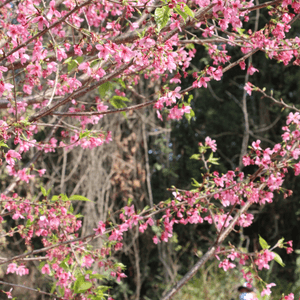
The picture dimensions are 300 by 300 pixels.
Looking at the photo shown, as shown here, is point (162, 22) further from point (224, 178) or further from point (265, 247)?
point (265, 247)

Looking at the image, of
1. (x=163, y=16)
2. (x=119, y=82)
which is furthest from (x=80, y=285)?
(x=163, y=16)

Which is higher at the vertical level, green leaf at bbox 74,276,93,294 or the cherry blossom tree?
the cherry blossom tree

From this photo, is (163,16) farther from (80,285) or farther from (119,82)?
(80,285)

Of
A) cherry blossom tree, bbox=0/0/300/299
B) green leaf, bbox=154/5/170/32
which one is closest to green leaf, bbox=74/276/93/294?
cherry blossom tree, bbox=0/0/300/299

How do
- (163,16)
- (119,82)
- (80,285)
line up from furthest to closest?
(119,82)
(80,285)
(163,16)

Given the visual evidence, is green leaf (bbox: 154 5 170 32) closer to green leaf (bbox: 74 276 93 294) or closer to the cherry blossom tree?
the cherry blossom tree

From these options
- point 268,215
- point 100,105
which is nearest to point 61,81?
point 100,105

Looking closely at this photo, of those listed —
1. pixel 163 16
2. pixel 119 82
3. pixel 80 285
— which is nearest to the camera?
pixel 163 16

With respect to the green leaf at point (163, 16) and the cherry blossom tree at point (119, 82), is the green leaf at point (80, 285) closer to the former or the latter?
the cherry blossom tree at point (119, 82)

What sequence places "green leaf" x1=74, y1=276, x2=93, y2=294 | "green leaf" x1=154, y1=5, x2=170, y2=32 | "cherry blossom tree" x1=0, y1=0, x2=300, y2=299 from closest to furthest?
"green leaf" x1=154, y1=5, x2=170, y2=32
"cherry blossom tree" x1=0, y1=0, x2=300, y2=299
"green leaf" x1=74, y1=276, x2=93, y2=294

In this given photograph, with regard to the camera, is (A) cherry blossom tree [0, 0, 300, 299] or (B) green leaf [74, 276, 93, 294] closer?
(A) cherry blossom tree [0, 0, 300, 299]

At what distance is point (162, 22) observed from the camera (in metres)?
1.11

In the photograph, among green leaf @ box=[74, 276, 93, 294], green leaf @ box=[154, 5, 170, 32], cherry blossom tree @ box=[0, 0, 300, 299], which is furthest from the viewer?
green leaf @ box=[74, 276, 93, 294]

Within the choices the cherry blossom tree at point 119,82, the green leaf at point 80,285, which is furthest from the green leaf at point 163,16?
the green leaf at point 80,285
